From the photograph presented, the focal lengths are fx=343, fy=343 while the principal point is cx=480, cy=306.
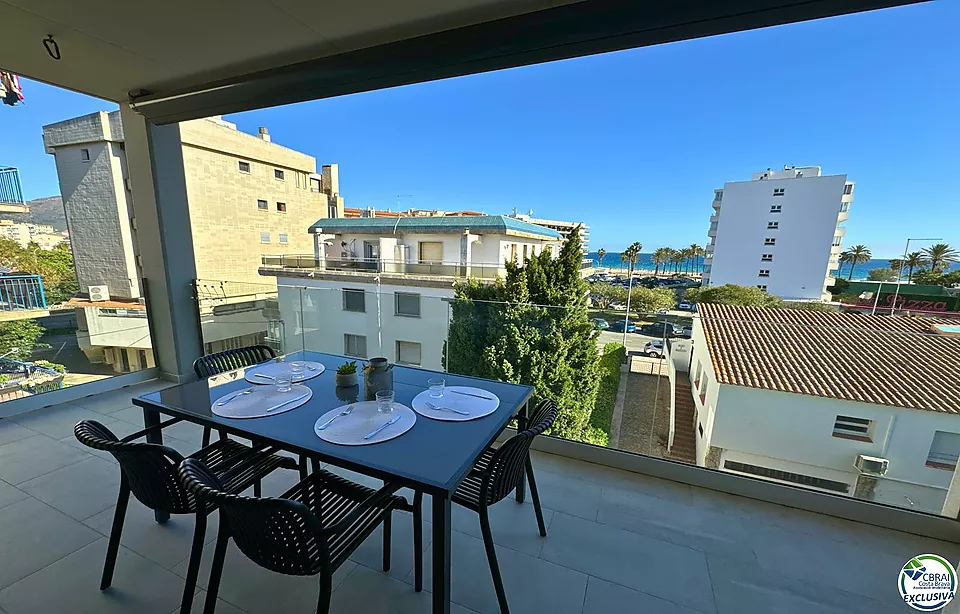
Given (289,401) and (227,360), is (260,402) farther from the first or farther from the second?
(227,360)

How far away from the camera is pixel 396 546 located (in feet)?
5.45

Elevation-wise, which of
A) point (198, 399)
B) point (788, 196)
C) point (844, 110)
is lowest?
point (198, 399)

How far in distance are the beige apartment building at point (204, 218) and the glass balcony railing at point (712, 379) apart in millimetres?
1353

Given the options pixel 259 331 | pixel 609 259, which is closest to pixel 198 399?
pixel 259 331

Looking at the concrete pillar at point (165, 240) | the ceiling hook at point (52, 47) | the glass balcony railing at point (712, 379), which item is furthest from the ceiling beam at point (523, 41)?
the glass balcony railing at point (712, 379)

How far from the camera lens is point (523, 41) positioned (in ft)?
5.63

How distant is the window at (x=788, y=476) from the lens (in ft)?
6.23

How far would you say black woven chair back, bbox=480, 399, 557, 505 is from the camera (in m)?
1.29

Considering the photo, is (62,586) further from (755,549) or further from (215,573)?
(755,549)

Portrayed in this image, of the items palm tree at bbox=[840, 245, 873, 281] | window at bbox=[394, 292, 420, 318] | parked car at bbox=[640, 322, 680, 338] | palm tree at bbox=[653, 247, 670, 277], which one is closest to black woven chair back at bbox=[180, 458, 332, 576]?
window at bbox=[394, 292, 420, 318]

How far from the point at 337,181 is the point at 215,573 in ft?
67.8

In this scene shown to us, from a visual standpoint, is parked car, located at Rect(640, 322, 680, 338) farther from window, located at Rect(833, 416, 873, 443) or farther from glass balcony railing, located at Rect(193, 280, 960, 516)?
window, located at Rect(833, 416, 873, 443)

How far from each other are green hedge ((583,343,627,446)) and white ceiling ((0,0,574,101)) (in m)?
2.29

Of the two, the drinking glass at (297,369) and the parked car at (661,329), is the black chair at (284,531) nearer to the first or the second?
the drinking glass at (297,369)
